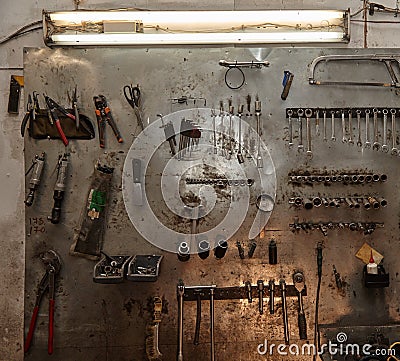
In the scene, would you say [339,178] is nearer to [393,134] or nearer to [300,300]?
[393,134]

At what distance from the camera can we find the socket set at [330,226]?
8.02 feet

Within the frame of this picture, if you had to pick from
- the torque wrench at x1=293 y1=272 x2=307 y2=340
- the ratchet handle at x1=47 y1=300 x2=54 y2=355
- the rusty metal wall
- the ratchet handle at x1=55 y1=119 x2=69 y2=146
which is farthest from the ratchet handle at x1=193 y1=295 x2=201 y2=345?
the ratchet handle at x1=55 y1=119 x2=69 y2=146

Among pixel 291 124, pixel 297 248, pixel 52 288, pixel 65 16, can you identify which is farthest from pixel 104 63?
pixel 297 248

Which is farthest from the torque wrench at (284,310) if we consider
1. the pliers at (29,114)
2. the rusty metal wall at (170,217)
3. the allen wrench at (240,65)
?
the pliers at (29,114)

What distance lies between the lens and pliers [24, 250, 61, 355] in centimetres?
239

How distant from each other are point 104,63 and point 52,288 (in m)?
1.24

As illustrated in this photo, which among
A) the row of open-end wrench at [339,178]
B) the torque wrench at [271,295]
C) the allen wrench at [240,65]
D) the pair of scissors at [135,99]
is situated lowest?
the torque wrench at [271,295]

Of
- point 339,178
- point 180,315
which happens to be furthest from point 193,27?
point 180,315

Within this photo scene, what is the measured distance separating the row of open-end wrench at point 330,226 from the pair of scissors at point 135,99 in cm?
100

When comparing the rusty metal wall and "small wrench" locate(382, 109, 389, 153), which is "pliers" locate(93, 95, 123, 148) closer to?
the rusty metal wall

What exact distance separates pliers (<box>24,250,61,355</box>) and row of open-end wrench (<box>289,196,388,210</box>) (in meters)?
1.31

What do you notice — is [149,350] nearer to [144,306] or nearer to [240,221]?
[144,306]

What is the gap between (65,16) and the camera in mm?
2389

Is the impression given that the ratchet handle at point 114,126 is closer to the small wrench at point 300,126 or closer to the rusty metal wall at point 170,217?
the rusty metal wall at point 170,217
